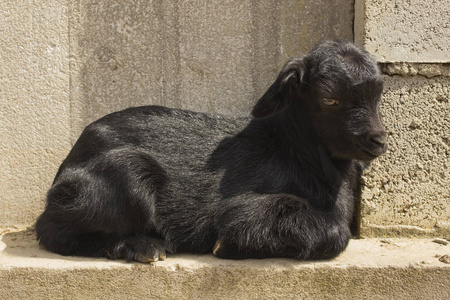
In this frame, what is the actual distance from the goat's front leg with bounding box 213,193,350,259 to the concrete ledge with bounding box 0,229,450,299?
3.2 inches

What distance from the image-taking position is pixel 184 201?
391 cm

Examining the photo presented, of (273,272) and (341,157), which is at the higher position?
(341,157)

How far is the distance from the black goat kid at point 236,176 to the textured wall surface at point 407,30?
→ 1.34ft

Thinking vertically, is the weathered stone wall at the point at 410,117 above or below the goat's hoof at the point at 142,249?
above

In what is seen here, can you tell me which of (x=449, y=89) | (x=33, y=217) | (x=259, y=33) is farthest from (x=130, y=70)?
(x=449, y=89)

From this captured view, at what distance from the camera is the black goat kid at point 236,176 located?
3.61 meters

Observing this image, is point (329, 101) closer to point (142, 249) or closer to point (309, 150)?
point (309, 150)

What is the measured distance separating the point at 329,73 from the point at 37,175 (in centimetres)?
278

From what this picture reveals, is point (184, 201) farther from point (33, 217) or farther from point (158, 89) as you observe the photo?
point (33, 217)

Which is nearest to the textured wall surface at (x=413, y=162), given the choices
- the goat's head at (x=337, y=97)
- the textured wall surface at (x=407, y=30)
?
the textured wall surface at (x=407, y=30)

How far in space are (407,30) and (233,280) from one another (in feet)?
7.75

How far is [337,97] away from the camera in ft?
11.7

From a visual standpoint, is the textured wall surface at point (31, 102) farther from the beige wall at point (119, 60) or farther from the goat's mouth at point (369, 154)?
the goat's mouth at point (369, 154)

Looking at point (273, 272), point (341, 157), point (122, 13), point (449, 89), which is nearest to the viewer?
point (273, 272)
